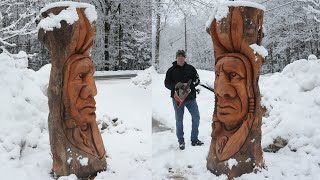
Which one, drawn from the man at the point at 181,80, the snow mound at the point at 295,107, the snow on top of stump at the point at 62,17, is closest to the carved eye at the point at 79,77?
the snow on top of stump at the point at 62,17

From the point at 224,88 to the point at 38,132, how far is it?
8.42 ft

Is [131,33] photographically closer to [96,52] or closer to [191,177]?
[96,52]

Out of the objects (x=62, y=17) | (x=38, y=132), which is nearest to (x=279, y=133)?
(x=62, y=17)

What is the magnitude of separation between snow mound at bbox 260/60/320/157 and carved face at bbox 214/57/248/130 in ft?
3.48

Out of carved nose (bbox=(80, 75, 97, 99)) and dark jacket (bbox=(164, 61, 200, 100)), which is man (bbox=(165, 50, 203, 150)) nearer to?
dark jacket (bbox=(164, 61, 200, 100))

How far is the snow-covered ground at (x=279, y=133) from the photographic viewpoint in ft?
11.2

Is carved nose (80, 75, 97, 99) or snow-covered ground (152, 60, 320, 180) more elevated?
carved nose (80, 75, 97, 99)

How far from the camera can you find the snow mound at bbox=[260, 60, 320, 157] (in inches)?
154

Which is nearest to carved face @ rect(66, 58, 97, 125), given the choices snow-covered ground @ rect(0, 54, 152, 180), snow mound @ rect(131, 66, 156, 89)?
snow-covered ground @ rect(0, 54, 152, 180)

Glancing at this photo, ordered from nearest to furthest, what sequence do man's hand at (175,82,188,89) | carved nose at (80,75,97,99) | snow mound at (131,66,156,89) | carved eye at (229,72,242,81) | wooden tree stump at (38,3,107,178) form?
1. carved eye at (229,72,242,81)
2. wooden tree stump at (38,3,107,178)
3. carved nose at (80,75,97,99)
4. man's hand at (175,82,188,89)
5. snow mound at (131,66,156,89)

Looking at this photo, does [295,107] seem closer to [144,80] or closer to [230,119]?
[230,119]

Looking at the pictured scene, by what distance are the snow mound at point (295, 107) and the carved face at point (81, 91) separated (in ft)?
6.98

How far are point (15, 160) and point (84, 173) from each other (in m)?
0.87

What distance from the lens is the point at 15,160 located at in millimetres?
3709
